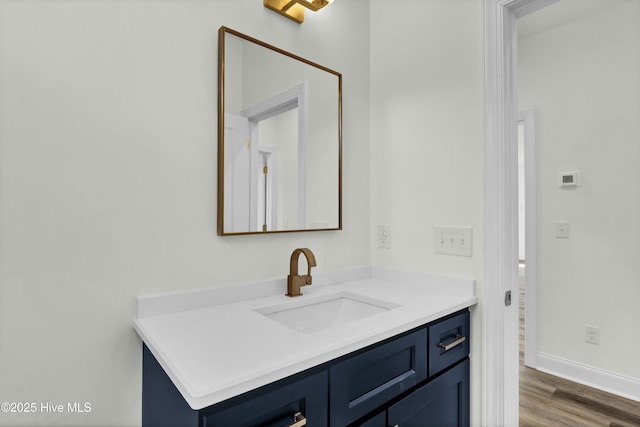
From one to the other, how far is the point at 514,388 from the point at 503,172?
32.8 inches

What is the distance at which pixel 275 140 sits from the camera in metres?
1.38

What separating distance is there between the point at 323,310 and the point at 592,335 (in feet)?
6.93

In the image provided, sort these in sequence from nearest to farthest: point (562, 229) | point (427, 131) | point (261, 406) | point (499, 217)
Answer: point (261, 406) → point (499, 217) → point (427, 131) → point (562, 229)

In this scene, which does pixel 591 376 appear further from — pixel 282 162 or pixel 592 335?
pixel 282 162

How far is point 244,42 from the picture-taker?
1284 millimetres

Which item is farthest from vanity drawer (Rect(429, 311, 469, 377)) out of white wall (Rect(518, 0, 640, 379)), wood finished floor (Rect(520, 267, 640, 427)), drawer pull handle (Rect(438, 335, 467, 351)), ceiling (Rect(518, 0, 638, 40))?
ceiling (Rect(518, 0, 638, 40))

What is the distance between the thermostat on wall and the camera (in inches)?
92.9

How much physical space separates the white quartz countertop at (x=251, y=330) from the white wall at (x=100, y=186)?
80mm

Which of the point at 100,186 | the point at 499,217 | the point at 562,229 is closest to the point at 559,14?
the point at 562,229

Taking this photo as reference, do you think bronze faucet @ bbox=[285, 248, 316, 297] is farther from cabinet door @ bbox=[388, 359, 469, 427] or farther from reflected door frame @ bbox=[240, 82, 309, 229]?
cabinet door @ bbox=[388, 359, 469, 427]

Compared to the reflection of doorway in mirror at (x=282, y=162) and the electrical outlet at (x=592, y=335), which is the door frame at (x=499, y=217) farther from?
the electrical outlet at (x=592, y=335)

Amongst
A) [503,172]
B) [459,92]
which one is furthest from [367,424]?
[459,92]

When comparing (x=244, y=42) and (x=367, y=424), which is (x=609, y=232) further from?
(x=244, y=42)

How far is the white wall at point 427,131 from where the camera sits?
4.45ft
